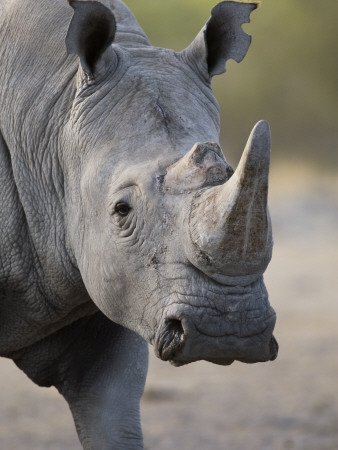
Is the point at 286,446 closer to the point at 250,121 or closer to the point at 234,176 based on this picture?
the point at 234,176

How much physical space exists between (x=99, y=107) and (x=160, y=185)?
61cm

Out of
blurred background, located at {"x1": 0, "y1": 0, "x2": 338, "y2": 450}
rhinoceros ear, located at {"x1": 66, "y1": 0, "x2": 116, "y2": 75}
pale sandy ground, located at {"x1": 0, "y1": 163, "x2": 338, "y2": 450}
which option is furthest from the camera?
blurred background, located at {"x1": 0, "y1": 0, "x2": 338, "y2": 450}

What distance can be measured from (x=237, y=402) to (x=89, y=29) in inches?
185

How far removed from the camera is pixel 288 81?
76.2ft

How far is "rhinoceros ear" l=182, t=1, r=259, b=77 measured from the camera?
465 centimetres


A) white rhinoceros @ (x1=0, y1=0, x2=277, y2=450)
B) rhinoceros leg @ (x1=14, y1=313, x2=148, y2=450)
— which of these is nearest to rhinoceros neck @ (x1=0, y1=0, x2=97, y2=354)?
white rhinoceros @ (x1=0, y1=0, x2=277, y2=450)

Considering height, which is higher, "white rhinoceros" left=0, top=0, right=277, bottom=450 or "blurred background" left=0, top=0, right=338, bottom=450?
"white rhinoceros" left=0, top=0, right=277, bottom=450

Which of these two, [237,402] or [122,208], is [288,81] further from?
[122,208]

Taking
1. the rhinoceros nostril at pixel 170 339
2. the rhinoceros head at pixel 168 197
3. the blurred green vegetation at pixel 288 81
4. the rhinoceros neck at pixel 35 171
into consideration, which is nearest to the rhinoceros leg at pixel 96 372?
the rhinoceros neck at pixel 35 171

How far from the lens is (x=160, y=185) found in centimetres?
407

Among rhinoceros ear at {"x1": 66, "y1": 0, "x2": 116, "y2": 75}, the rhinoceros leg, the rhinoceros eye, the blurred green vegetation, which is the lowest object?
the blurred green vegetation

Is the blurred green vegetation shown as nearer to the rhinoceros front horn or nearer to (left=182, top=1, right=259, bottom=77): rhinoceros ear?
(left=182, top=1, right=259, bottom=77): rhinoceros ear

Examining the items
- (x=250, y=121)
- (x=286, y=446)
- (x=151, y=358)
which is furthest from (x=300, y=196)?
(x=286, y=446)

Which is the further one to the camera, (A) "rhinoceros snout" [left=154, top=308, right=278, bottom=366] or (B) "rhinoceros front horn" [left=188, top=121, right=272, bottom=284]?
(A) "rhinoceros snout" [left=154, top=308, right=278, bottom=366]
